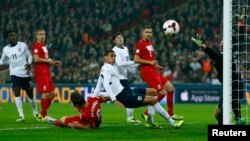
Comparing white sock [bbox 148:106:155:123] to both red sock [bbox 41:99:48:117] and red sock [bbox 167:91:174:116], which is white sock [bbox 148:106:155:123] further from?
red sock [bbox 41:99:48:117]

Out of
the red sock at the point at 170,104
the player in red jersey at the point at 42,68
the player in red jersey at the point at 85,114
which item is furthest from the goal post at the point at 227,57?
the player in red jersey at the point at 42,68

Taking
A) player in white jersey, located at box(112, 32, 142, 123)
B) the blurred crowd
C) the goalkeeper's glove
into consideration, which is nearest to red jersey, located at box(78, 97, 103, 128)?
player in white jersey, located at box(112, 32, 142, 123)

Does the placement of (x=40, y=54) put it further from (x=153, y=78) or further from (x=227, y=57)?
(x=227, y=57)

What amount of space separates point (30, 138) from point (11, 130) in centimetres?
191

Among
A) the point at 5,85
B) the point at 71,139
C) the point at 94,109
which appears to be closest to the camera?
the point at 71,139

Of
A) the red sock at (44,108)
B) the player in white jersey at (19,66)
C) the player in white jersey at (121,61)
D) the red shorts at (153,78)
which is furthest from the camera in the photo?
the player in white jersey at (19,66)

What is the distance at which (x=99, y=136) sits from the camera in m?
13.5

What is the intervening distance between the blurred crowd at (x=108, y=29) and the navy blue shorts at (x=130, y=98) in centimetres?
1635

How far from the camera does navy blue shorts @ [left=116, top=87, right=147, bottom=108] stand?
14883mm

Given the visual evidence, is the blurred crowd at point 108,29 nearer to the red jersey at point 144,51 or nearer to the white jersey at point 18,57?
the white jersey at point 18,57

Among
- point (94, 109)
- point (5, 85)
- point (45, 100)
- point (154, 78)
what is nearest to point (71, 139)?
point (94, 109)

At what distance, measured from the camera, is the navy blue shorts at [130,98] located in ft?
48.8

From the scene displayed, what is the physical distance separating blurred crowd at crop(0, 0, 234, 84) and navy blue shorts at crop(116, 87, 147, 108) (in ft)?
53.6

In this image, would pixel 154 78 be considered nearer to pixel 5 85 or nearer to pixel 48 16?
pixel 5 85
